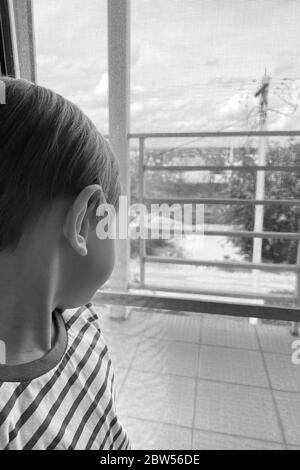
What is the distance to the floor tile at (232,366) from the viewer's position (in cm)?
91

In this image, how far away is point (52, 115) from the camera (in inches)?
15.5

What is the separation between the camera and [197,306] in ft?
2.74

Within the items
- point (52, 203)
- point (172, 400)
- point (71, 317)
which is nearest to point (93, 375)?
point (71, 317)

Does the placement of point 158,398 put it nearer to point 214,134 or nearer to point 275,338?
point 275,338

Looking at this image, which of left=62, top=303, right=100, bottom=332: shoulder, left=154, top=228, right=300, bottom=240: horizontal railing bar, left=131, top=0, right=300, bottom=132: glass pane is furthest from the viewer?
left=154, top=228, right=300, bottom=240: horizontal railing bar

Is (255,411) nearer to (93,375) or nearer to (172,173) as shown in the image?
(93,375)

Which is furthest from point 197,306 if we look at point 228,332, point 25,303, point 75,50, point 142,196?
point 75,50

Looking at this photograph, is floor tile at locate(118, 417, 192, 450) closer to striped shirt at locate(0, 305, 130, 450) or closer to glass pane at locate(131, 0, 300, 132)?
striped shirt at locate(0, 305, 130, 450)

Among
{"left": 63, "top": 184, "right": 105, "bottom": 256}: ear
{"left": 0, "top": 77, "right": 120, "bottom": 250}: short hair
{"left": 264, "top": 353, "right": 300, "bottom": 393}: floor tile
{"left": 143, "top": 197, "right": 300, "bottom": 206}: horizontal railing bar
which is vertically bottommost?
{"left": 264, "top": 353, "right": 300, "bottom": 393}: floor tile

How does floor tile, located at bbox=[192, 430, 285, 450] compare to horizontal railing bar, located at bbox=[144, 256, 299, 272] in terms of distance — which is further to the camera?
horizontal railing bar, located at bbox=[144, 256, 299, 272]

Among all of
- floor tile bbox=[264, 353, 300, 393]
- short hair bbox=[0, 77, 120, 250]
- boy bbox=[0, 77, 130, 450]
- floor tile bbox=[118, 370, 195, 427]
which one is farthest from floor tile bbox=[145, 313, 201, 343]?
short hair bbox=[0, 77, 120, 250]

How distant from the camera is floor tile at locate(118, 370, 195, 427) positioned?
2.93 ft

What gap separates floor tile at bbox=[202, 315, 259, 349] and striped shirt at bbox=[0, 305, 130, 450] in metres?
0.40

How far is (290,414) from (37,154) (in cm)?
82
